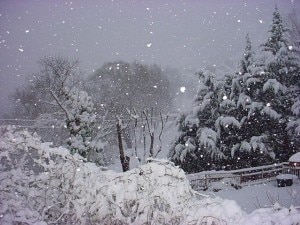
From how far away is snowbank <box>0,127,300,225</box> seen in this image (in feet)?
12.1

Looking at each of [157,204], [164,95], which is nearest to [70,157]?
[157,204]

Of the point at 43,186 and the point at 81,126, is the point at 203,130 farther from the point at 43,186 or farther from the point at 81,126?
the point at 43,186

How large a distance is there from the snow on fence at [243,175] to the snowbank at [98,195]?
483 inches

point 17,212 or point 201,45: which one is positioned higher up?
point 201,45

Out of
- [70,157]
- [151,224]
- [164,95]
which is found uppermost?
[164,95]

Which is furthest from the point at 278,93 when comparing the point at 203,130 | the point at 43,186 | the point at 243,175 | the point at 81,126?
the point at 43,186

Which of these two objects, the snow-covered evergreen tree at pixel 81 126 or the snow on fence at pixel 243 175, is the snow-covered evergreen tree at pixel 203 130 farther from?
the snow-covered evergreen tree at pixel 81 126

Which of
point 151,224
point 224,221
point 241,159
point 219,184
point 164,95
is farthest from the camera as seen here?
point 164,95

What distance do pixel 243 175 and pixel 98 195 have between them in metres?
14.0

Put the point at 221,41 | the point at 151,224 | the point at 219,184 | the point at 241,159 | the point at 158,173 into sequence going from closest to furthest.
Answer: the point at 151,224
the point at 158,173
the point at 219,184
the point at 241,159
the point at 221,41

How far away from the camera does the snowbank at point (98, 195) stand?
368cm

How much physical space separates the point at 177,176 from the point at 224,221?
3.03ft

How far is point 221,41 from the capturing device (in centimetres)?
5566

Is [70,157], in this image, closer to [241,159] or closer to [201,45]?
[241,159]
